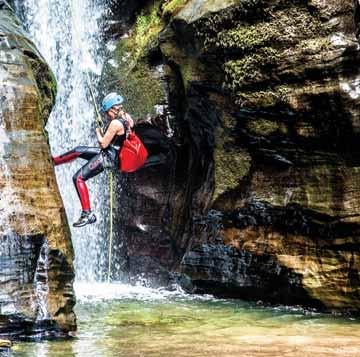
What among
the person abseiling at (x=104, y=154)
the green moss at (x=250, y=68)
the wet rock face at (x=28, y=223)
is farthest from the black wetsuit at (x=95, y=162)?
the green moss at (x=250, y=68)

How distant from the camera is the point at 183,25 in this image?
13.0 m

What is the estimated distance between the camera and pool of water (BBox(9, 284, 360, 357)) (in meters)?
7.54

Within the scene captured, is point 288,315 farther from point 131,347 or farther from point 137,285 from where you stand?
point 137,285

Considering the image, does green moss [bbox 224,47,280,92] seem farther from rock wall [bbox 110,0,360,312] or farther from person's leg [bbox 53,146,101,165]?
person's leg [bbox 53,146,101,165]

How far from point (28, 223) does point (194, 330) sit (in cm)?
264

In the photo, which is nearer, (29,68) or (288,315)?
(29,68)

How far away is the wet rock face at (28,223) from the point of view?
26.8 feet

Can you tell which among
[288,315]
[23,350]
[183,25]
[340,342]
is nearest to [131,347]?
[23,350]

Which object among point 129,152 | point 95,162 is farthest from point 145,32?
point 95,162

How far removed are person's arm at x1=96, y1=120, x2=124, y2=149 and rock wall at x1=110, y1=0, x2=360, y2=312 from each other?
2.74 metres

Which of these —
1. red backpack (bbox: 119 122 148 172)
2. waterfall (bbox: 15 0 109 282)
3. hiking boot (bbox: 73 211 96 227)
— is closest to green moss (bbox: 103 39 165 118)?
waterfall (bbox: 15 0 109 282)

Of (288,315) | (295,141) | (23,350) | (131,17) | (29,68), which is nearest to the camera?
(23,350)

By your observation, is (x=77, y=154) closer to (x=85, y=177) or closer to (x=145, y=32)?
(x=85, y=177)

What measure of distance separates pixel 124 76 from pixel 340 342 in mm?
8950
